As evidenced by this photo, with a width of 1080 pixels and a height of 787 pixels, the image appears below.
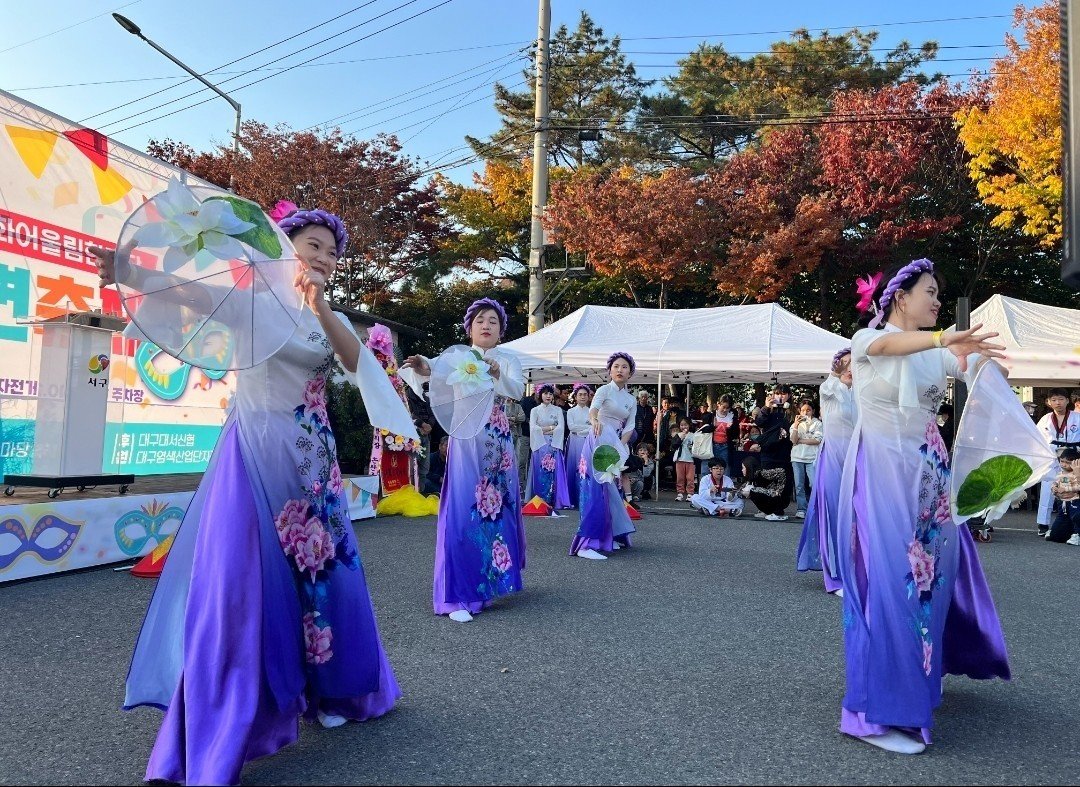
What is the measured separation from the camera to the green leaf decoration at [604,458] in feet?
21.4

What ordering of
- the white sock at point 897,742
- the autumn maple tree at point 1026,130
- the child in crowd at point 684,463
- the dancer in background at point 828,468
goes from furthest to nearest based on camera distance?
the child in crowd at point 684,463 → the autumn maple tree at point 1026,130 → the dancer in background at point 828,468 → the white sock at point 897,742

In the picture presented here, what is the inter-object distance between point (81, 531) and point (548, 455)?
5899mm

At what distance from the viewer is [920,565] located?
2.68 m

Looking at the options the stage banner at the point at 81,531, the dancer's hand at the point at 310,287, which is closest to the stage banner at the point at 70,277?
the stage banner at the point at 81,531

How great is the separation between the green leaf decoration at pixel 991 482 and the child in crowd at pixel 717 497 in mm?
7455

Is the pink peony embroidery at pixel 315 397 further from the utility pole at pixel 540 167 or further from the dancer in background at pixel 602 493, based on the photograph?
the utility pole at pixel 540 167

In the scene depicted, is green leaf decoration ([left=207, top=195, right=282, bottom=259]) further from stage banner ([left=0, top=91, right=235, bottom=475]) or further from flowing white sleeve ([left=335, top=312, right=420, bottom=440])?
stage banner ([left=0, top=91, right=235, bottom=475])

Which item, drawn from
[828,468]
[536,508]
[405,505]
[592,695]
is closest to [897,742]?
[592,695]

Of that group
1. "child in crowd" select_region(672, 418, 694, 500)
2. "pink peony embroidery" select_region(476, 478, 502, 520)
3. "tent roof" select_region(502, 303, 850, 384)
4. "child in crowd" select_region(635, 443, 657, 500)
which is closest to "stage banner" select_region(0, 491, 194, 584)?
"pink peony embroidery" select_region(476, 478, 502, 520)

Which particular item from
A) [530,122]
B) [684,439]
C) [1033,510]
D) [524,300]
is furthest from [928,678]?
[530,122]

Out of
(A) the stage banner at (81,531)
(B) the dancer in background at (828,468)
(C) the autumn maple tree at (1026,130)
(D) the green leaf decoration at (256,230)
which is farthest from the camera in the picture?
(C) the autumn maple tree at (1026,130)

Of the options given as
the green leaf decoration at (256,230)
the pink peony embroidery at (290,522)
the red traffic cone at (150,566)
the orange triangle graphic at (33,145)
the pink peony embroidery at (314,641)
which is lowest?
the red traffic cone at (150,566)

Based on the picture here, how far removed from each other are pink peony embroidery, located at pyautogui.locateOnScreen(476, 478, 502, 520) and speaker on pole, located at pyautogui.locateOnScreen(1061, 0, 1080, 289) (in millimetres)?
3415

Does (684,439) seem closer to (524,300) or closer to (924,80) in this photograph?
(524,300)
